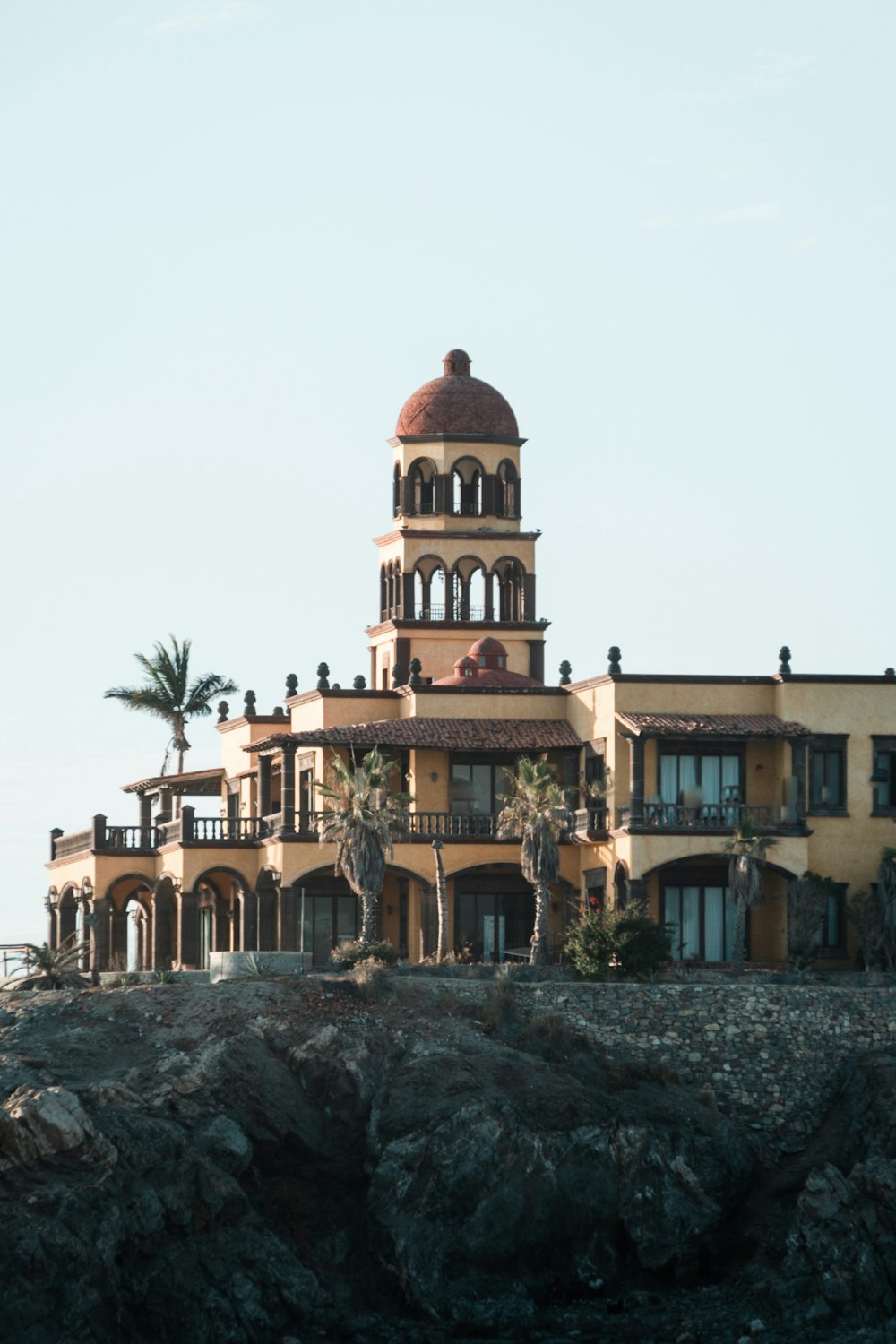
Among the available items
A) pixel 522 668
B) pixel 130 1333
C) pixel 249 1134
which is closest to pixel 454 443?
pixel 522 668

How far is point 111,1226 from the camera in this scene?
221 feet

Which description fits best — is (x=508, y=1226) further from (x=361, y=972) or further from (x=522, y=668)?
(x=522, y=668)

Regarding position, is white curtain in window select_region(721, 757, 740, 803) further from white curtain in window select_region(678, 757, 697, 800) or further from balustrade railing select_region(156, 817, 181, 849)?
balustrade railing select_region(156, 817, 181, 849)

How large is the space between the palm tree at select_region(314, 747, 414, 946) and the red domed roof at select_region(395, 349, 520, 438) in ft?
66.5

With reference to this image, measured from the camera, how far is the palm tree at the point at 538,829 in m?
84.9

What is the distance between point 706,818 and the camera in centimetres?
8706

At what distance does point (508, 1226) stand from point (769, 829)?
19.6m

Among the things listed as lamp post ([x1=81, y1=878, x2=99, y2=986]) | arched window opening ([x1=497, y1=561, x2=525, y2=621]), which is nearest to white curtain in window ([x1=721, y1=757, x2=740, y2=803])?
arched window opening ([x1=497, y1=561, x2=525, y2=621])

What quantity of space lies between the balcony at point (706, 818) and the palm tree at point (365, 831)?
7.05 m

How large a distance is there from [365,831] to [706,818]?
34.5 feet

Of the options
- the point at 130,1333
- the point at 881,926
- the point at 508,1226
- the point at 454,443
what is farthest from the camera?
the point at 454,443

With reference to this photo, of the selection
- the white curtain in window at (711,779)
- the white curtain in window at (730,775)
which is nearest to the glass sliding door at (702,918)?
the white curtain in window at (711,779)

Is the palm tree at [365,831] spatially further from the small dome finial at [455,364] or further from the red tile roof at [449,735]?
the small dome finial at [455,364]

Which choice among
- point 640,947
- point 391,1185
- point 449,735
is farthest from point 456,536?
point 391,1185
